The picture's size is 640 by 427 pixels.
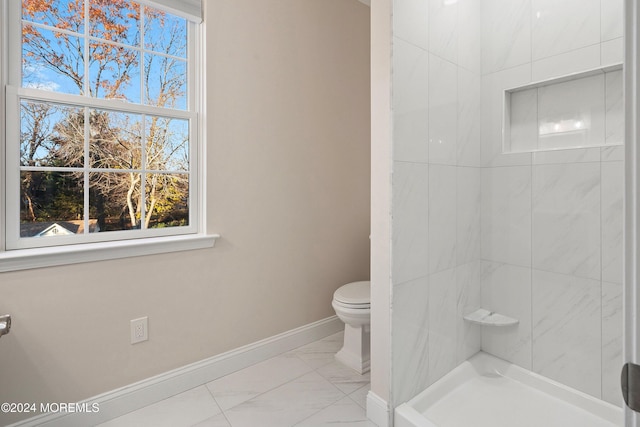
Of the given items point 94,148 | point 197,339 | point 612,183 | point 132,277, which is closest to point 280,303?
point 197,339

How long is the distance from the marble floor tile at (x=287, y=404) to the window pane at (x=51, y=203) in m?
1.27

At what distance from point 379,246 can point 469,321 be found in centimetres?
90

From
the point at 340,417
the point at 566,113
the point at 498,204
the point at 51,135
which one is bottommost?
the point at 340,417

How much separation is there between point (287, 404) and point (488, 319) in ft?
4.31

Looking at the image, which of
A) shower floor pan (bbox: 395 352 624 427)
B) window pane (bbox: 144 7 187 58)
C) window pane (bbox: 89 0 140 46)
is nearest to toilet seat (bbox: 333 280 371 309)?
shower floor pan (bbox: 395 352 624 427)

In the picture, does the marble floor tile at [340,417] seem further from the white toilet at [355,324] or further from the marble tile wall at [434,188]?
the white toilet at [355,324]

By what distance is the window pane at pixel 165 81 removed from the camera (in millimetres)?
1921

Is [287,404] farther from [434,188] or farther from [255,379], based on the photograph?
[434,188]

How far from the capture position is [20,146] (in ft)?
5.04

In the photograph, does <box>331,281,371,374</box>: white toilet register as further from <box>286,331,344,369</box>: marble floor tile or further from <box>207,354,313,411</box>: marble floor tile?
<box>207,354,313,411</box>: marble floor tile

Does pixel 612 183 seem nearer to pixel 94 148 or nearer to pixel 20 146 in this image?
pixel 94 148

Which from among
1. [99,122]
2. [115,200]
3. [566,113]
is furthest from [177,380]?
[566,113]

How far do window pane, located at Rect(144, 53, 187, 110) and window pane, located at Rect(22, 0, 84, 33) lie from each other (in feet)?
1.09

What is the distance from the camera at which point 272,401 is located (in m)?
1.82
